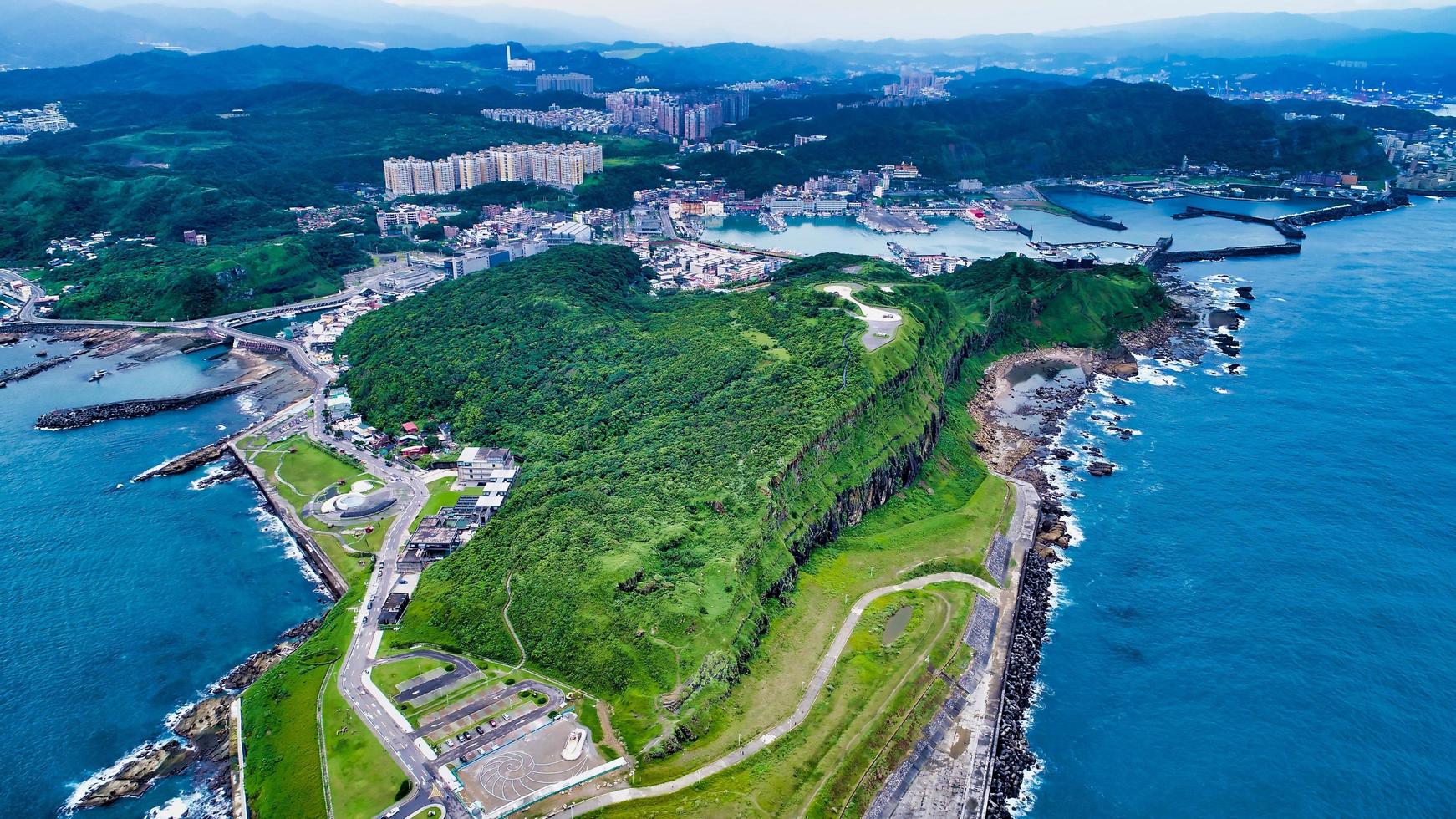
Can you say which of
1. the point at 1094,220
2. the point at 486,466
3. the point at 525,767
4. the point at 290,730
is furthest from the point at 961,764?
the point at 1094,220

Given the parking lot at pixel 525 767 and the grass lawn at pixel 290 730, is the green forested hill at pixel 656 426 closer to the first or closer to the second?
the parking lot at pixel 525 767

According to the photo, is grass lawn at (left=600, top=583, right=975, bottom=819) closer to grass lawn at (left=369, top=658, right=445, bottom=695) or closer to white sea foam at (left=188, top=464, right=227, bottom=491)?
grass lawn at (left=369, top=658, right=445, bottom=695)

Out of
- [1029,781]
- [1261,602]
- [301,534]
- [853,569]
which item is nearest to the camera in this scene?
[1029,781]

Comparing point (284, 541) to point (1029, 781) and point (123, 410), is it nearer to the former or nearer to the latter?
point (123, 410)

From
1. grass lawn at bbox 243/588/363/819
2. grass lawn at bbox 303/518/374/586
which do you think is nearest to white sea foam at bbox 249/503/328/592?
grass lawn at bbox 303/518/374/586

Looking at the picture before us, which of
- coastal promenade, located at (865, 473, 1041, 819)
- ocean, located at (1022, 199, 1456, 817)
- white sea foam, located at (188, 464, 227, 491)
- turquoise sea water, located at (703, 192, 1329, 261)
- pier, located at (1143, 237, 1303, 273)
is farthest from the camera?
turquoise sea water, located at (703, 192, 1329, 261)

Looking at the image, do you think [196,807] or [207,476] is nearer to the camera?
[196,807]
